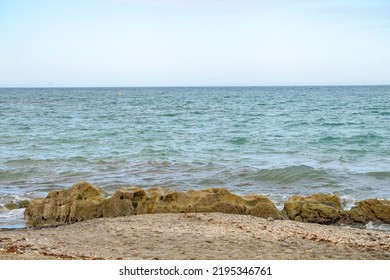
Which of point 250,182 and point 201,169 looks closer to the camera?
point 250,182

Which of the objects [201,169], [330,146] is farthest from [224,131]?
[201,169]

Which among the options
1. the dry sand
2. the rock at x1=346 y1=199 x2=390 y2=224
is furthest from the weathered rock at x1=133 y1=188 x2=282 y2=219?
the rock at x1=346 y1=199 x2=390 y2=224

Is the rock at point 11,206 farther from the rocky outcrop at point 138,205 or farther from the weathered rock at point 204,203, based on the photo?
the weathered rock at point 204,203

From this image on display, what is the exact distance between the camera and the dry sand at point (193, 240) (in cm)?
827

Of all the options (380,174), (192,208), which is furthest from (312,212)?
(380,174)

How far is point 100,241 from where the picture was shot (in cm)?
920

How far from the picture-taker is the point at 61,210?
39.2 ft

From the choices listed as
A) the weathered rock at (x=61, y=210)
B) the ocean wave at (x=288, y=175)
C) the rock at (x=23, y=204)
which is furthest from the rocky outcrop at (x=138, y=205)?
the ocean wave at (x=288, y=175)

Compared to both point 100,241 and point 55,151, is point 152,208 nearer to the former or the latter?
point 100,241

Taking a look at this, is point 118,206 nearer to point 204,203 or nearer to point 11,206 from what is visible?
point 204,203

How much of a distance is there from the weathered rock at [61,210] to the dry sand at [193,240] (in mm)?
753

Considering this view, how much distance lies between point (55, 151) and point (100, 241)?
15448 mm

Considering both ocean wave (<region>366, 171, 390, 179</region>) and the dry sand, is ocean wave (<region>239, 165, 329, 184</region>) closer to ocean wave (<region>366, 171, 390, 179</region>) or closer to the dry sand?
ocean wave (<region>366, 171, 390, 179</region>)

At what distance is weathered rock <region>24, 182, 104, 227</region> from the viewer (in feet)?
38.7
